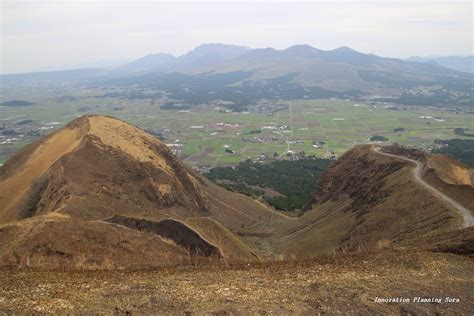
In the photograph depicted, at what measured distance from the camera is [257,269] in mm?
20250

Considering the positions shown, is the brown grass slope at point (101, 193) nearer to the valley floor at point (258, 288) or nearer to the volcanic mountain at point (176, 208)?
the volcanic mountain at point (176, 208)

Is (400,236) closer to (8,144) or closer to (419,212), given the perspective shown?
(419,212)

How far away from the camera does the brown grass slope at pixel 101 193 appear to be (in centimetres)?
3562

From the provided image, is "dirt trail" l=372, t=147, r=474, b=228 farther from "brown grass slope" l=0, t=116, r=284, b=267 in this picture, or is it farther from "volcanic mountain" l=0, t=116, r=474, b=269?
"brown grass slope" l=0, t=116, r=284, b=267

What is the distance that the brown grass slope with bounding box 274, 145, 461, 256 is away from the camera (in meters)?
40.5

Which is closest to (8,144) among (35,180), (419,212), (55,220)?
(35,180)

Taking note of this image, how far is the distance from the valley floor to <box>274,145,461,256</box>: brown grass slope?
22.0 feet

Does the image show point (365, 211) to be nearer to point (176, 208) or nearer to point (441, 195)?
point (441, 195)

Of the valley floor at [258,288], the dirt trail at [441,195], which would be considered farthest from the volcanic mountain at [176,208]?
the valley floor at [258,288]

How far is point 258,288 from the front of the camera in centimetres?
1788

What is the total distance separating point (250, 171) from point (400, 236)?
101462 millimetres

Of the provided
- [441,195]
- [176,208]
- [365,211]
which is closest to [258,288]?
[441,195]

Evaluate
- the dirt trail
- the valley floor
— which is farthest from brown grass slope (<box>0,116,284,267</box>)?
the dirt trail

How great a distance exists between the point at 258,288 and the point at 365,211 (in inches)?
1620
